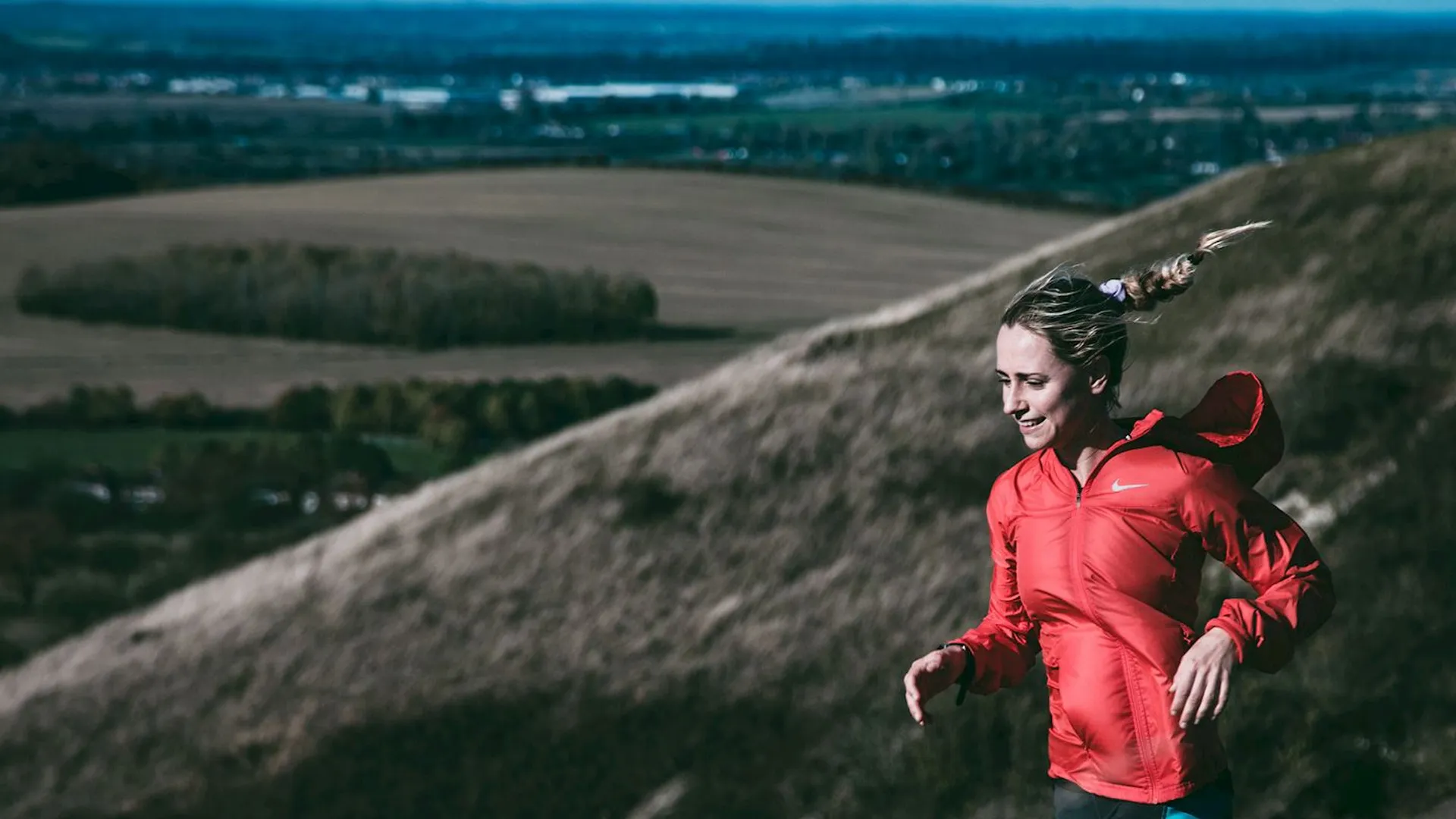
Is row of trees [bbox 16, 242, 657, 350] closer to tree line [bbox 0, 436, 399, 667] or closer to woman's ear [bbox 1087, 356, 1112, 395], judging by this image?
tree line [bbox 0, 436, 399, 667]

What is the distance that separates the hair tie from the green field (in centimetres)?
6547

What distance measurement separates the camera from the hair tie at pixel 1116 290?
4.13 metres

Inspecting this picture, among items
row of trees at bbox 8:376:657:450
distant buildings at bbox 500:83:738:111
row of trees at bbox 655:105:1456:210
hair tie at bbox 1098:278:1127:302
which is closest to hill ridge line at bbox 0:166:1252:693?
hair tie at bbox 1098:278:1127:302

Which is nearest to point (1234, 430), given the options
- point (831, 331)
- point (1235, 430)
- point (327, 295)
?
point (1235, 430)

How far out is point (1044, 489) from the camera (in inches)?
172

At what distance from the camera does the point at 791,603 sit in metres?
18.8

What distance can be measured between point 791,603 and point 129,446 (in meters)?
61.5

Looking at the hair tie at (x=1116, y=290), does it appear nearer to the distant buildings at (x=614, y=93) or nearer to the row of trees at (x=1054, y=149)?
the row of trees at (x=1054, y=149)

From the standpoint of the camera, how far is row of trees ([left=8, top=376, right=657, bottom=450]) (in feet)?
242

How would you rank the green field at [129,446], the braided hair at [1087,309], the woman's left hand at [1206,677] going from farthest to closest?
the green field at [129,446]
the braided hair at [1087,309]
the woman's left hand at [1206,677]

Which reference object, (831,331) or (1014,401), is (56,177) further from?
(1014,401)

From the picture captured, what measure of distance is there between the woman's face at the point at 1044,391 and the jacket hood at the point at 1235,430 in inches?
9.1

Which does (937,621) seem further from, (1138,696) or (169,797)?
(1138,696)

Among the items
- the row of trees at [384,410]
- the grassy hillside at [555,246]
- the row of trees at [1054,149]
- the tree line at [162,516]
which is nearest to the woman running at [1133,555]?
the tree line at [162,516]
